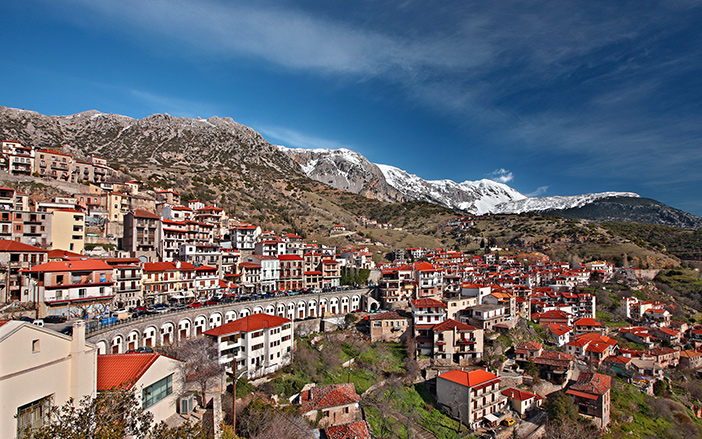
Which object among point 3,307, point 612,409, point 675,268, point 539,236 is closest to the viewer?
point 3,307

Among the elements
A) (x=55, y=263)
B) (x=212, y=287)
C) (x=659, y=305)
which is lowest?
(x=659, y=305)

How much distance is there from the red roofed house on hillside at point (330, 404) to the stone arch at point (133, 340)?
13599mm

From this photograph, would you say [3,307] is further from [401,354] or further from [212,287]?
[401,354]

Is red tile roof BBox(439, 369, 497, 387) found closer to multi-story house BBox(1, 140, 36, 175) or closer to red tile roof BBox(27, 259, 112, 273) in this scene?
red tile roof BBox(27, 259, 112, 273)

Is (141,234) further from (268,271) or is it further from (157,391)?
(157,391)

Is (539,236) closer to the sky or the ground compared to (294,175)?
closer to the ground

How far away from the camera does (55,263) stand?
33.5 meters

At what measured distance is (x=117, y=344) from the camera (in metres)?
28.5

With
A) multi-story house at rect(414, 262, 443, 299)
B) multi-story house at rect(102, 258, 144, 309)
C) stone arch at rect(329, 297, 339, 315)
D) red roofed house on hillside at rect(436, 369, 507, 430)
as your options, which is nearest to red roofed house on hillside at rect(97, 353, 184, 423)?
red roofed house on hillside at rect(436, 369, 507, 430)

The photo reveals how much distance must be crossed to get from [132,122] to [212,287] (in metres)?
154

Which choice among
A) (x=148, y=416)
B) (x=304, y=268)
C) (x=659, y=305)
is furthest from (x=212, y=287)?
(x=659, y=305)

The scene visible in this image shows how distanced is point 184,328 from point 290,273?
2346cm

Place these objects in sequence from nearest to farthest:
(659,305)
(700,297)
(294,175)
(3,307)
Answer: (3,307) → (659,305) → (700,297) → (294,175)

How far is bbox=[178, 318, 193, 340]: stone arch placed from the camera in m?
34.8
